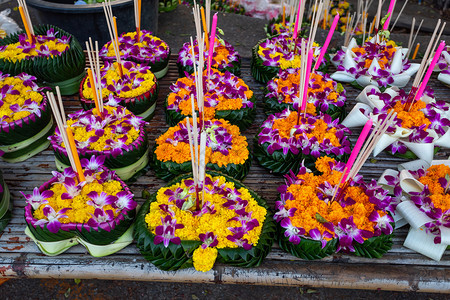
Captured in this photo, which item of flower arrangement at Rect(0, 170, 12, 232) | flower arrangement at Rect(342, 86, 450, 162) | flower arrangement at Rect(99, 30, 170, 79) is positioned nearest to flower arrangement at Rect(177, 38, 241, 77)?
flower arrangement at Rect(99, 30, 170, 79)

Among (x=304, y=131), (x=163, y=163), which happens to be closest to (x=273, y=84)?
(x=304, y=131)

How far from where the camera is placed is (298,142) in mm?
2314

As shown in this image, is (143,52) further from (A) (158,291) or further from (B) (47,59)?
(A) (158,291)

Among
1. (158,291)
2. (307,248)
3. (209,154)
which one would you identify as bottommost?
(158,291)

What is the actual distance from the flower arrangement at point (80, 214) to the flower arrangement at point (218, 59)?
60.1 inches

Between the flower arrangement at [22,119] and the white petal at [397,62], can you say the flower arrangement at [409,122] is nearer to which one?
the white petal at [397,62]

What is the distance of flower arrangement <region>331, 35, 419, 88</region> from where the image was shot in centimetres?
312

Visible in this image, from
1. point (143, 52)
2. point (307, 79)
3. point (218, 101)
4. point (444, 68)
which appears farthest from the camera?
point (444, 68)

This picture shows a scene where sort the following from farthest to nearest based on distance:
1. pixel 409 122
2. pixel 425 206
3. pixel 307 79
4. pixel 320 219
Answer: pixel 409 122 < pixel 307 79 < pixel 425 206 < pixel 320 219

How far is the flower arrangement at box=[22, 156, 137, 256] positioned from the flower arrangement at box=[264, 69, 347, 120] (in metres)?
1.39

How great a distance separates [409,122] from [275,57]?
1222 millimetres

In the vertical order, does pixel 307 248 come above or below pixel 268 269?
above

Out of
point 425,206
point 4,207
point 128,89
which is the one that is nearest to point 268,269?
point 425,206

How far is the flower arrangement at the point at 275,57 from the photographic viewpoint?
315 centimetres
